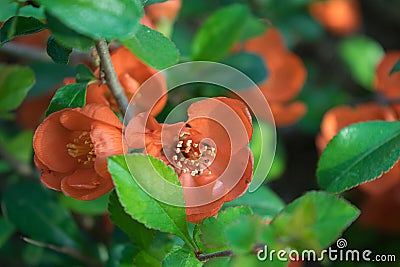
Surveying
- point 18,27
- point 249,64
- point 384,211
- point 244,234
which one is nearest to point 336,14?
point 249,64

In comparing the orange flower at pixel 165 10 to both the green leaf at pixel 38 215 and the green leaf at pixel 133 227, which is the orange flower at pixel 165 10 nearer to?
the green leaf at pixel 38 215

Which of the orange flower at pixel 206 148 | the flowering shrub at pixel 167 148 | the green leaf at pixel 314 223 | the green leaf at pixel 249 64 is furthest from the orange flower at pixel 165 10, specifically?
the green leaf at pixel 314 223

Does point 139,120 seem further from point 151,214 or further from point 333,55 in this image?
point 333,55

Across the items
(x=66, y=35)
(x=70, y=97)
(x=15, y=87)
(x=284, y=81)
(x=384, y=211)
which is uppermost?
(x=66, y=35)

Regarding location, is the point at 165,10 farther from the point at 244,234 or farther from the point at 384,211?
the point at 244,234

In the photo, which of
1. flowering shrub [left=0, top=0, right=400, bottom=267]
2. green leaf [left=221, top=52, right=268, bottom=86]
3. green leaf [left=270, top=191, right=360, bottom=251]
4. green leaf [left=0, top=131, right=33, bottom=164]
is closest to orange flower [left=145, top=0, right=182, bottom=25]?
flowering shrub [left=0, top=0, right=400, bottom=267]

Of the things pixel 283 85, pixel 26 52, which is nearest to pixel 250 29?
pixel 283 85
